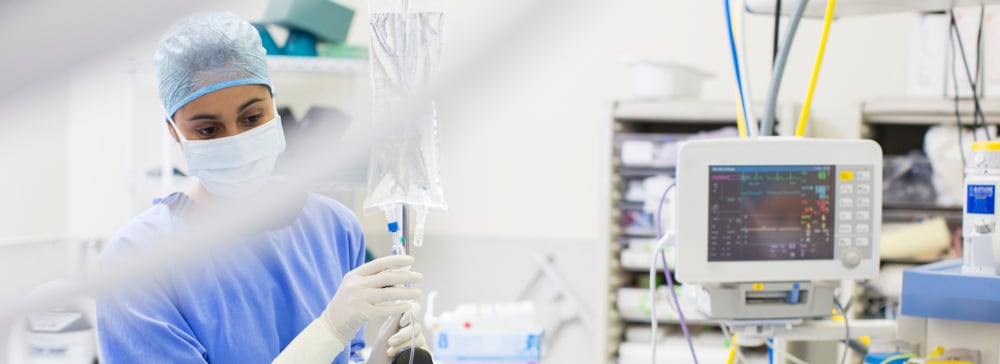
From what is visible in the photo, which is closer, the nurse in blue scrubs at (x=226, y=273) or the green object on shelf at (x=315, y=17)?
the nurse in blue scrubs at (x=226, y=273)

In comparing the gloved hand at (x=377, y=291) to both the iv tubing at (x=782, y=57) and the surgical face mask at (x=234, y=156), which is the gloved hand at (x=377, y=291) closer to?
the surgical face mask at (x=234, y=156)

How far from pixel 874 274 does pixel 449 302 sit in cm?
237

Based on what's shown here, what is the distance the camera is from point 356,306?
109 centimetres

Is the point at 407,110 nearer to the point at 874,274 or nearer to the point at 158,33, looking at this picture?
the point at 158,33

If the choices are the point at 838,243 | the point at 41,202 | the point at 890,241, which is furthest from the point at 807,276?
the point at 41,202

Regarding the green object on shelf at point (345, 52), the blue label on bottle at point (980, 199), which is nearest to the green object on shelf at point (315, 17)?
the green object on shelf at point (345, 52)

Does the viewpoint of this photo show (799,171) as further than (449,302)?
No

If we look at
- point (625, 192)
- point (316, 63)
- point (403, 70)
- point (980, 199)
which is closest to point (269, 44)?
point (316, 63)

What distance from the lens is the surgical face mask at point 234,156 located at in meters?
1.18

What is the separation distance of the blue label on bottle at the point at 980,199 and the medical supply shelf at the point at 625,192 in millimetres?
1432

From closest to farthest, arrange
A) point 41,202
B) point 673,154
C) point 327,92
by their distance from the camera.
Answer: point 673,154, point 41,202, point 327,92

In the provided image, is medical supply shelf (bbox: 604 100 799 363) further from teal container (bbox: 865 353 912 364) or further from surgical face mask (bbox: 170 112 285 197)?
surgical face mask (bbox: 170 112 285 197)

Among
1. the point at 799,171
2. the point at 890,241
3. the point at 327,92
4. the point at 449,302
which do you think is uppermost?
the point at 327,92

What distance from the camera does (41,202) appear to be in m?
3.12
